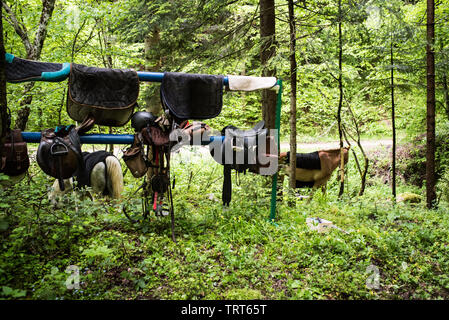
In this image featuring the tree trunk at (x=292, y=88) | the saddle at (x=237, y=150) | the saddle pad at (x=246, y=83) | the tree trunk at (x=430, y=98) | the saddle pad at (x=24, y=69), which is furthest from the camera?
the tree trunk at (x=430, y=98)

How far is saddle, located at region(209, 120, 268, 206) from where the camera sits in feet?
12.2

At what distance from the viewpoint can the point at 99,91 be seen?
3.12m

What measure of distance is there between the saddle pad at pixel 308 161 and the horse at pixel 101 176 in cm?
360

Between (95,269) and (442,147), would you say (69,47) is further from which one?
(442,147)

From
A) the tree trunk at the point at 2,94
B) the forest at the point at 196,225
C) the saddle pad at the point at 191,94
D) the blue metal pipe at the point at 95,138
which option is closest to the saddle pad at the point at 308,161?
the forest at the point at 196,225

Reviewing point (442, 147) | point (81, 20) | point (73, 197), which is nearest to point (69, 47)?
point (81, 20)

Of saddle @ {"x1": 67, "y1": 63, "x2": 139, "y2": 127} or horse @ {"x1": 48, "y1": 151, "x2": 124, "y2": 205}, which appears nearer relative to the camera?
saddle @ {"x1": 67, "y1": 63, "x2": 139, "y2": 127}

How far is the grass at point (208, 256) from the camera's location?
2529 mm

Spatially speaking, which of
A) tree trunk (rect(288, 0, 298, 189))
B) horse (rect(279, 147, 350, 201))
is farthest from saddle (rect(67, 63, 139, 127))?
horse (rect(279, 147, 350, 201))

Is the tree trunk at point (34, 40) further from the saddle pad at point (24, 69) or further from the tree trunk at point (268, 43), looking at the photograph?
the tree trunk at point (268, 43)

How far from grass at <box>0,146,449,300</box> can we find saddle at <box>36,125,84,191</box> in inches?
13.0

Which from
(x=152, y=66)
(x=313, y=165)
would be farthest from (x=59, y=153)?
(x=313, y=165)

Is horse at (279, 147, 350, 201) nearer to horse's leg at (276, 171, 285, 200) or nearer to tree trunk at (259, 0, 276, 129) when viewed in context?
horse's leg at (276, 171, 285, 200)

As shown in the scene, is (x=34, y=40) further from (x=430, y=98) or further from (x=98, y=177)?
(x=430, y=98)
